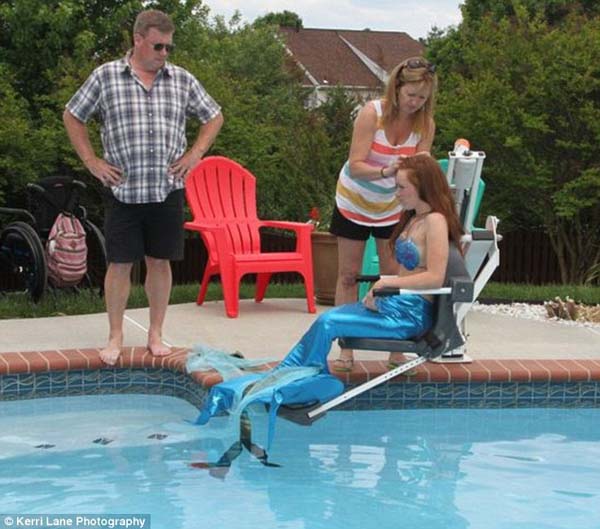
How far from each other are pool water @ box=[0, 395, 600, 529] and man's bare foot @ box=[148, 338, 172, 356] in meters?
0.22

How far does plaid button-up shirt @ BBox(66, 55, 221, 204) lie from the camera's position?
4660 mm

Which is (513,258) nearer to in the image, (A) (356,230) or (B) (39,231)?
(B) (39,231)

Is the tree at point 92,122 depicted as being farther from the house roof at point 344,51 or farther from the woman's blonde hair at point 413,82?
the house roof at point 344,51

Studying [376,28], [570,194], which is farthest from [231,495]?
[376,28]

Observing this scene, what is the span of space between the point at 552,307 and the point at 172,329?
2.52 m

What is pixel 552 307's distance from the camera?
685cm

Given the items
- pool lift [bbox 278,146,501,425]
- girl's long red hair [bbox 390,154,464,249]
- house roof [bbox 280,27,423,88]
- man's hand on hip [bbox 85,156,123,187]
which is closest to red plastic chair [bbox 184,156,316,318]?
man's hand on hip [bbox 85,156,123,187]

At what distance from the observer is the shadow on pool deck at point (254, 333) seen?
542cm

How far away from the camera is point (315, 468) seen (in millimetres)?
3914

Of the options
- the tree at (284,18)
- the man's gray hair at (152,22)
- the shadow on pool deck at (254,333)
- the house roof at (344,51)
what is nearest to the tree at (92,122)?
the shadow on pool deck at (254,333)

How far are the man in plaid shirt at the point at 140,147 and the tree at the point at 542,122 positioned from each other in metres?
4.67

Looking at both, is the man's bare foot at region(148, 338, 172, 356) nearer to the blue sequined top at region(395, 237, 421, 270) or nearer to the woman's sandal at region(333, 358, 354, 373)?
the woman's sandal at region(333, 358, 354, 373)

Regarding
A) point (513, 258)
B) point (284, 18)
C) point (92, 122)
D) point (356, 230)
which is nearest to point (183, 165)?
point (356, 230)

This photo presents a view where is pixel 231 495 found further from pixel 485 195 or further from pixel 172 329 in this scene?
pixel 485 195
